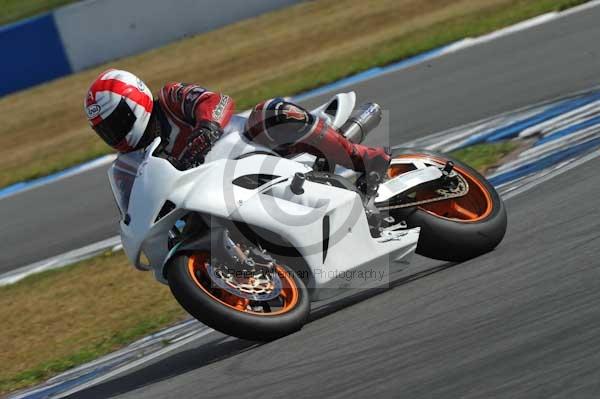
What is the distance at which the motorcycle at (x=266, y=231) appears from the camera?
4676mm

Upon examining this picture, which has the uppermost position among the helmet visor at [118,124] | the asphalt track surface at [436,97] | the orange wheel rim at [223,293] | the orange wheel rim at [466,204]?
the helmet visor at [118,124]

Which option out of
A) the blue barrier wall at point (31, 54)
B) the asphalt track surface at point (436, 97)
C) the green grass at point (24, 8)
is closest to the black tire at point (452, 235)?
the asphalt track surface at point (436, 97)

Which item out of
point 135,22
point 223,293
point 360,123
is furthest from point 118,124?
point 135,22

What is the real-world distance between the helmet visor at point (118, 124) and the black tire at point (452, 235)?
150 cm

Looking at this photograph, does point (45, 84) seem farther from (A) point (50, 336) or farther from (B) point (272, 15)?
(A) point (50, 336)

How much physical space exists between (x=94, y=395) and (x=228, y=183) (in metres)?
1.32

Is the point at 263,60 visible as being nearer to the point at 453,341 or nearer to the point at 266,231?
the point at 266,231

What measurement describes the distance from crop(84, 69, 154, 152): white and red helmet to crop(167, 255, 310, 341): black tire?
2.92 feet

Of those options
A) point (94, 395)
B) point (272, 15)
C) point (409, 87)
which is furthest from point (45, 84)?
point (94, 395)

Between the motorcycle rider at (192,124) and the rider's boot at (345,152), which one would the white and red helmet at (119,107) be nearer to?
the motorcycle rider at (192,124)

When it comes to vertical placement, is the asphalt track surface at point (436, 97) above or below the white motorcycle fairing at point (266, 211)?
below

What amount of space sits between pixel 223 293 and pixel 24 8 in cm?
1920

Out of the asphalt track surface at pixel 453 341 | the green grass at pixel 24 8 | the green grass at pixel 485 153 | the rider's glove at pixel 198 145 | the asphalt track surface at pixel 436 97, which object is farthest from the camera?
the green grass at pixel 24 8

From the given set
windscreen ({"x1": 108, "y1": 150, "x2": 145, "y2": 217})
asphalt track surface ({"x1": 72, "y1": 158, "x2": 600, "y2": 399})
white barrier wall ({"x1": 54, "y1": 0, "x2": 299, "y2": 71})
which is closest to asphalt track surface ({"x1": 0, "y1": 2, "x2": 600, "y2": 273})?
asphalt track surface ({"x1": 72, "y1": 158, "x2": 600, "y2": 399})
